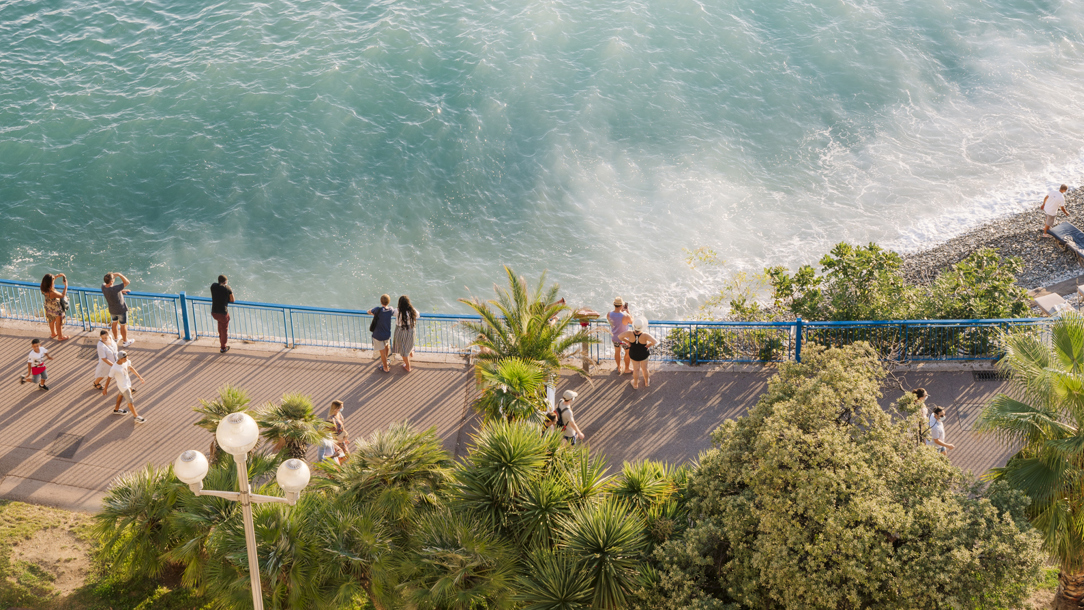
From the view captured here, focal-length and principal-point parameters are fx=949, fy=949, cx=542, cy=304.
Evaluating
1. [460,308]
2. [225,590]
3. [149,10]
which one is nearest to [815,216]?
[460,308]

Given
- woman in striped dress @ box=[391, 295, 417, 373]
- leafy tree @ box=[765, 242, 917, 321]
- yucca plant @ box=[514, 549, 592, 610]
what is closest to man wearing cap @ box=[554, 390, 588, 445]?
woman in striped dress @ box=[391, 295, 417, 373]

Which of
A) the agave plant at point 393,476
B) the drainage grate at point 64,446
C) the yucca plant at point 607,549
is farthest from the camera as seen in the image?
the drainage grate at point 64,446

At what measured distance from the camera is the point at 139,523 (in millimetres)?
14039

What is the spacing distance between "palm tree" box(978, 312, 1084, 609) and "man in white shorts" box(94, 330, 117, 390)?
1517cm

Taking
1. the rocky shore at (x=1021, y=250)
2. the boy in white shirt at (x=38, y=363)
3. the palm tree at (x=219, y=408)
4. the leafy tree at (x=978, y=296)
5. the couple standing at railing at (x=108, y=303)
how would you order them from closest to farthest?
the palm tree at (x=219, y=408) → the boy in white shirt at (x=38, y=363) → the leafy tree at (x=978, y=296) → the couple standing at railing at (x=108, y=303) → the rocky shore at (x=1021, y=250)

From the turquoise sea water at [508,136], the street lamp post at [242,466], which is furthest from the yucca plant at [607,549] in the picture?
the turquoise sea water at [508,136]

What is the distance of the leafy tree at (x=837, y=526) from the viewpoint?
35.6ft

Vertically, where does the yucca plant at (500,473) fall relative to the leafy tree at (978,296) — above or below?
below

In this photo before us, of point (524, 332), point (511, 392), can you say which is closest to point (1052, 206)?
point (524, 332)

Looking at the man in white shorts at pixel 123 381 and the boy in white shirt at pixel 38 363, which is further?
the boy in white shirt at pixel 38 363

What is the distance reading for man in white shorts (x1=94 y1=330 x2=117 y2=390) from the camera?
59.1ft

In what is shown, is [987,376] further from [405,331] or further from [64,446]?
[64,446]

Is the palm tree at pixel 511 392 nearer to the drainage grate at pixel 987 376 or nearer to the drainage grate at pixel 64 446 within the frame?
the drainage grate at pixel 64 446

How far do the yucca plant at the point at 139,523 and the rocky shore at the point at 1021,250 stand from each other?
20.7 metres
